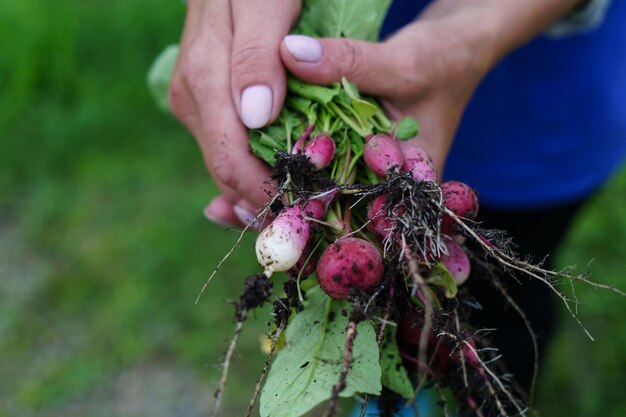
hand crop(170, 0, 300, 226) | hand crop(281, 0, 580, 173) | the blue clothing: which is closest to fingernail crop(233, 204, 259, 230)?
hand crop(170, 0, 300, 226)

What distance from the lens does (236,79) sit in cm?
146

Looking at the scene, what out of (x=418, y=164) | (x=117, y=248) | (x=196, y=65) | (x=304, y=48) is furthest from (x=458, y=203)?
(x=117, y=248)

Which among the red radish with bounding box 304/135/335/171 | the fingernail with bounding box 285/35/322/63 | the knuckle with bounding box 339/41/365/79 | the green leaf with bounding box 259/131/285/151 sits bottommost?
the red radish with bounding box 304/135/335/171

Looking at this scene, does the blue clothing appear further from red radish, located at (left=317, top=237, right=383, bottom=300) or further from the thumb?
red radish, located at (left=317, top=237, right=383, bottom=300)

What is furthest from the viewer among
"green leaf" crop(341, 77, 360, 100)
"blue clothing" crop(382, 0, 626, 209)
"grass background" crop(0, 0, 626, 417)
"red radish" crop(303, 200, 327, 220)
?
"grass background" crop(0, 0, 626, 417)

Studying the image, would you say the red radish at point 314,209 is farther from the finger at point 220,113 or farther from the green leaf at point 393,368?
the green leaf at point 393,368

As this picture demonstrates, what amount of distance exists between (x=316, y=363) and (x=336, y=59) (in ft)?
2.10

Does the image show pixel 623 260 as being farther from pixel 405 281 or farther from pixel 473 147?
pixel 405 281

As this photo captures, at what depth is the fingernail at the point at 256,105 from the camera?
143 centimetres

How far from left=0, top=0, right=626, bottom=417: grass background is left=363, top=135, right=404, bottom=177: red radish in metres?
1.35

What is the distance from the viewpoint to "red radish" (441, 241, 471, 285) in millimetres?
1339

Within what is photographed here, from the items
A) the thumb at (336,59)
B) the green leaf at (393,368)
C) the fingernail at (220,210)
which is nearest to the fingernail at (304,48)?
the thumb at (336,59)

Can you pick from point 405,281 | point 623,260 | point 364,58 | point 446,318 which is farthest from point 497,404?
point 623,260

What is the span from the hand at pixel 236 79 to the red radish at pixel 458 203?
1.28ft
